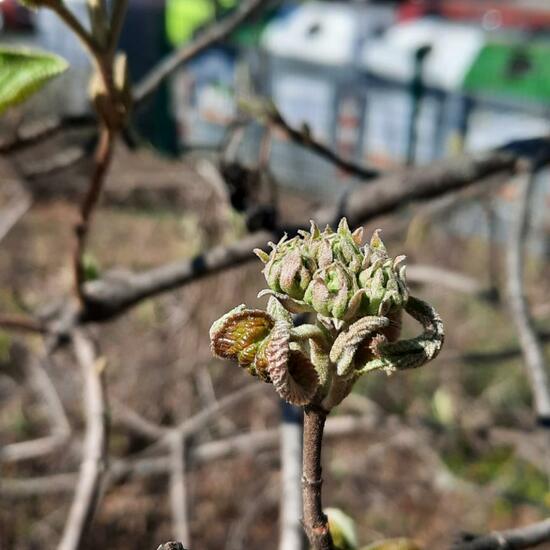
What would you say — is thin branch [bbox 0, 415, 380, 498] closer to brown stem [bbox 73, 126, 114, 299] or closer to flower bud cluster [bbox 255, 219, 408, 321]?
brown stem [bbox 73, 126, 114, 299]

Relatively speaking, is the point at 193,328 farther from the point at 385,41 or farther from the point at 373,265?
the point at 385,41

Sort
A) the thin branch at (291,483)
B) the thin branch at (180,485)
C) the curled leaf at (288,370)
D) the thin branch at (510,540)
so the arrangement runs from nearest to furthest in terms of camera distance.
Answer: the curled leaf at (288,370)
the thin branch at (510,540)
the thin branch at (291,483)
the thin branch at (180,485)

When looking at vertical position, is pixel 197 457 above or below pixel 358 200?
below

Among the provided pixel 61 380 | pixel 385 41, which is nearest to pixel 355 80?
pixel 385 41

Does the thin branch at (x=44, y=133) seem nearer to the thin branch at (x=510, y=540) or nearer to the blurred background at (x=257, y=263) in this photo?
the blurred background at (x=257, y=263)

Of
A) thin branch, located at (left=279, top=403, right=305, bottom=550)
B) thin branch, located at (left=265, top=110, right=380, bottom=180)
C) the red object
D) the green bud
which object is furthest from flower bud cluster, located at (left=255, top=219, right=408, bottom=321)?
the red object

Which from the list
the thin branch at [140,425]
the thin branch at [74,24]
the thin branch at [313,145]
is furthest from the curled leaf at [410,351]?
the thin branch at [140,425]
